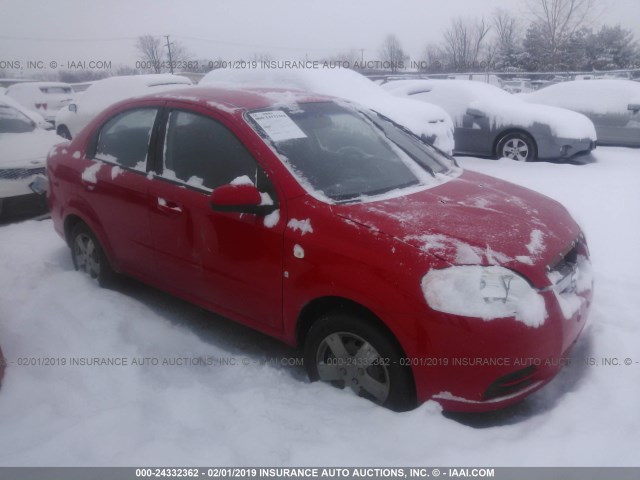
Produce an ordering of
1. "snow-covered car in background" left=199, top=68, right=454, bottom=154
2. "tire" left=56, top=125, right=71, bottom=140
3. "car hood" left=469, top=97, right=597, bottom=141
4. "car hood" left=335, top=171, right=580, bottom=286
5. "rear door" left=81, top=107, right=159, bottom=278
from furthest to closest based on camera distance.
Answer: "car hood" left=469, top=97, right=597, bottom=141 → "snow-covered car in background" left=199, top=68, right=454, bottom=154 → "tire" left=56, top=125, right=71, bottom=140 → "rear door" left=81, top=107, right=159, bottom=278 → "car hood" left=335, top=171, right=580, bottom=286

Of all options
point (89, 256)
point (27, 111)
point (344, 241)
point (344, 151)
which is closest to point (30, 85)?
point (27, 111)

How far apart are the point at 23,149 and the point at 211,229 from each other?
266 centimetres

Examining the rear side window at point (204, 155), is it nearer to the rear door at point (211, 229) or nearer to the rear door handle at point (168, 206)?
the rear door at point (211, 229)

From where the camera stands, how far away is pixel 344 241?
2305mm

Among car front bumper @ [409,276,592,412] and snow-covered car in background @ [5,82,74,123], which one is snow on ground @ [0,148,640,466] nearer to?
car front bumper @ [409,276,592,412]

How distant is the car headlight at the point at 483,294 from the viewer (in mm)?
2074

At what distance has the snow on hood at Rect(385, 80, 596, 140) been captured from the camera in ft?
25.0

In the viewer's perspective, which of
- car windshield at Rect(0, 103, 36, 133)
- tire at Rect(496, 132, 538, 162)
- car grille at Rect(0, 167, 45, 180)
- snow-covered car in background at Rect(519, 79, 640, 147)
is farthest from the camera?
snow-covered car in background at Rect(519, 79, 640, 147)

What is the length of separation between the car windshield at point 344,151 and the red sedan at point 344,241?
0.04ft

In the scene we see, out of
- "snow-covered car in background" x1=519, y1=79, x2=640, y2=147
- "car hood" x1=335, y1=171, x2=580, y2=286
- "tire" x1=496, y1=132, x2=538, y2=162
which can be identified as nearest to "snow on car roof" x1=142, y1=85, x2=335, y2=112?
"car hood" x1=335, y1=171, x2=580, y2=286

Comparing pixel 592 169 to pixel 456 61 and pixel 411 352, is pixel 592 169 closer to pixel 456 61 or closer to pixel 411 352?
pixel 456 61

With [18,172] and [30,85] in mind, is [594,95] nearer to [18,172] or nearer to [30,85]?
[30,85]

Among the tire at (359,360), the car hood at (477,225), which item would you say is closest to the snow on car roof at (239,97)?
the car hood at (477,225)

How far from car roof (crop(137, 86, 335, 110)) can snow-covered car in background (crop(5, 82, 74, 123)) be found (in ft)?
7.02
